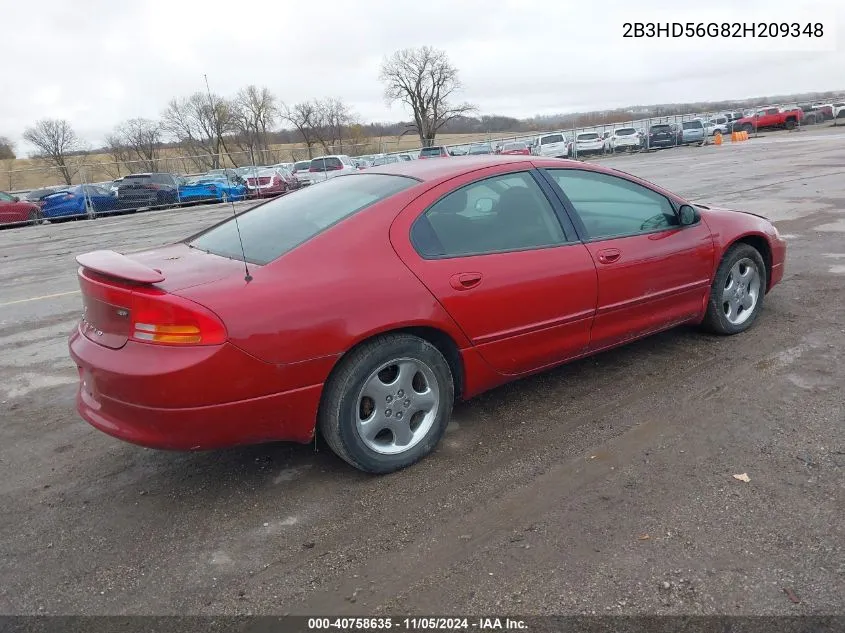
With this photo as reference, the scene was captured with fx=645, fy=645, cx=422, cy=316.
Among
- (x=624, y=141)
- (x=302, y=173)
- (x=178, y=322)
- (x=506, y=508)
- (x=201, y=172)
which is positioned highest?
(x=201, y=172)

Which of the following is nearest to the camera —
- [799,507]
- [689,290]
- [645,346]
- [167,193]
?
[799,507]

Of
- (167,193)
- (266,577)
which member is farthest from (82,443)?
(167,193)

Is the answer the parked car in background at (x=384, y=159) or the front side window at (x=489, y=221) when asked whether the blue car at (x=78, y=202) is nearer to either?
the parked car in background at (x=384, y=159)

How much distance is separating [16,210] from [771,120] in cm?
4723

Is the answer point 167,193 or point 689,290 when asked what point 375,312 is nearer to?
point 689,290

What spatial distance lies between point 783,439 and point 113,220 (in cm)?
2246

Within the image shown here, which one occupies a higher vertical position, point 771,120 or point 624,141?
point 771,120

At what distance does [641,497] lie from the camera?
288cm

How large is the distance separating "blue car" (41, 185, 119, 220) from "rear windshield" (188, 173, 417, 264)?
881 inches

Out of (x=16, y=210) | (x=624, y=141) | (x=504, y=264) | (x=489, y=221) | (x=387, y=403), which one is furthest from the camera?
(x=624, y=141)

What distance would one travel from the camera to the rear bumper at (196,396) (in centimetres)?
270

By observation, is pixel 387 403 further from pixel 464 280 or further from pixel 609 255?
pixel 609 255

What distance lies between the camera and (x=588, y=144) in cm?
3906

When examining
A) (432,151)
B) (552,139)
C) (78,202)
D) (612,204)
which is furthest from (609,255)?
(552,139)
